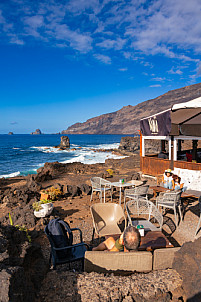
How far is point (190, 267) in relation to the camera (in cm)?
225

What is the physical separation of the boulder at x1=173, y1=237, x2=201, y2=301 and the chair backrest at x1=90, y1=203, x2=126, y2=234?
190 centimetres

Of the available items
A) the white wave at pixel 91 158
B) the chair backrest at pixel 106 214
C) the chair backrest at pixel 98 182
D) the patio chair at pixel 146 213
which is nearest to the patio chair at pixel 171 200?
the patio chair at pixel 146 213

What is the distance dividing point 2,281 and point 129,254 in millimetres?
1362

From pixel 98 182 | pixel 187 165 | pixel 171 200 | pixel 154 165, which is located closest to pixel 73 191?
pixel 98 182

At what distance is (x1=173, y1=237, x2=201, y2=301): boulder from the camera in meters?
2.08

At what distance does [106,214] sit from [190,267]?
2.27 m

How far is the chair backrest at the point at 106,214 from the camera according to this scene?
420cm

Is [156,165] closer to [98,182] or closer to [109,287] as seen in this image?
[98,182]

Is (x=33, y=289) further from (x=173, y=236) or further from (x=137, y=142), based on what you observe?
(x=137, y=142)

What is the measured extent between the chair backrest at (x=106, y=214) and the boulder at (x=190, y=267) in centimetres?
190

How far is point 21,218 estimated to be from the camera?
554cm

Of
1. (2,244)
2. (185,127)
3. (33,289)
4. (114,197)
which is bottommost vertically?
A: (114,197)

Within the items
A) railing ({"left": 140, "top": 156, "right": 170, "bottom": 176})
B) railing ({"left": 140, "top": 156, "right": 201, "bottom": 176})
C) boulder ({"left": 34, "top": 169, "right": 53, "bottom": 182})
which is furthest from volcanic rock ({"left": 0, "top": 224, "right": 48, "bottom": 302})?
boulder ({"left": 34, "top": 169, "right": 53, "bottom": 182})

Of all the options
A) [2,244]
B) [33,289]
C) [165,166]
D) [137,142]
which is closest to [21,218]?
[2,244]
